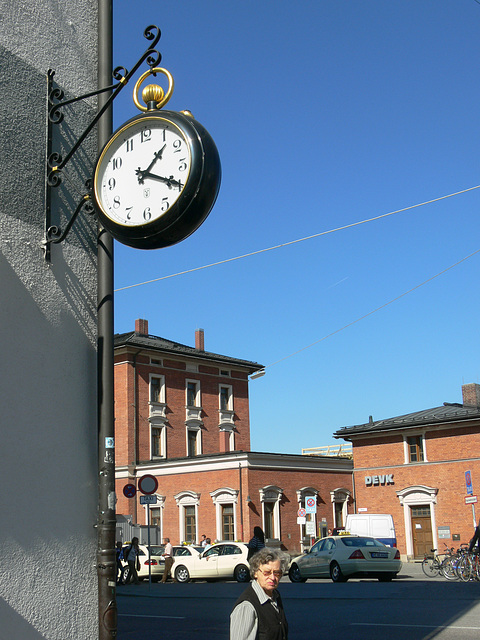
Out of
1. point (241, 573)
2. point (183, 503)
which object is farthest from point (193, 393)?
point (241, 573)

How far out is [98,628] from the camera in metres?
5.11

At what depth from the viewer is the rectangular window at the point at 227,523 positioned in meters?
42.6

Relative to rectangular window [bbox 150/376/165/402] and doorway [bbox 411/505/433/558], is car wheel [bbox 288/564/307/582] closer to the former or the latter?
doorway [bbox 411/505/433/558]

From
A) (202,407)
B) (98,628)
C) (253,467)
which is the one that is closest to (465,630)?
(98,628)

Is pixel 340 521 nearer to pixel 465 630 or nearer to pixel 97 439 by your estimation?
pixel 465 630

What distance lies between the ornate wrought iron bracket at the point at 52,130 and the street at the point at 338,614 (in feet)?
26.4

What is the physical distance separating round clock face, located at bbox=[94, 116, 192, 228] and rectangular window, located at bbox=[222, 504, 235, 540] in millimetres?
39304

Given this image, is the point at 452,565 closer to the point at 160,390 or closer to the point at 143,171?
the point at 143,171

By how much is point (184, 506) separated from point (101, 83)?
41.1 metres

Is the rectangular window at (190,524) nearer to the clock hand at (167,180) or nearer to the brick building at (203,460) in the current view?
the brick building at (203,460)

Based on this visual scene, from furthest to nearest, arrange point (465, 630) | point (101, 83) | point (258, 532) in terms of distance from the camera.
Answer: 1. point (258, 532)
2. point (465, 630)
3. point (101, 83)

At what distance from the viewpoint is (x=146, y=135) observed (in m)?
4.93

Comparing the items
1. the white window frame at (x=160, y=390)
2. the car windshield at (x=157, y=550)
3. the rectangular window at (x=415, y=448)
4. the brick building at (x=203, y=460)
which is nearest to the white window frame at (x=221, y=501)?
the brick building at (x=203, y=460)

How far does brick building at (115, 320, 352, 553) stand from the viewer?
42.8m
